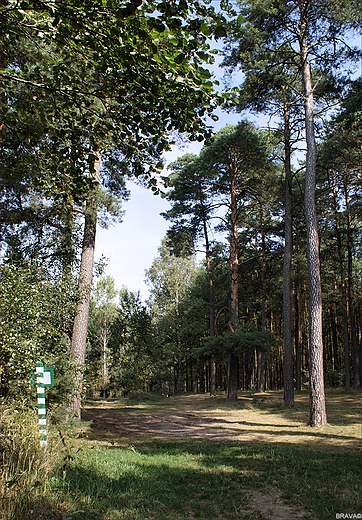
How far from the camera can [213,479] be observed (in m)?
5.09

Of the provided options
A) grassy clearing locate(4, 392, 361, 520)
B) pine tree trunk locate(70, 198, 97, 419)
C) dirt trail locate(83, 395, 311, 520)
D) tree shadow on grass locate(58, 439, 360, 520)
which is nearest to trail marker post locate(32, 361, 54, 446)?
grassy clearing locate(4, 392, 361, 520)

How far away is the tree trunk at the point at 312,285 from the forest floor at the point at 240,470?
2.07 feet

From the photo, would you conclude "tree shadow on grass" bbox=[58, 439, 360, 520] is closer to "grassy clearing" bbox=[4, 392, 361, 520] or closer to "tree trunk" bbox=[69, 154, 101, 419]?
"grassy clearing" bbox=[4, 392, 361, 520]

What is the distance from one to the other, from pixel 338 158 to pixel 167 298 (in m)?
22.1

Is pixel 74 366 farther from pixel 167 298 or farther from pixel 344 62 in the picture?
pixel 167 298

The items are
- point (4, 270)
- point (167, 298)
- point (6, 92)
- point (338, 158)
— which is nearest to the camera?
point (6, 92)

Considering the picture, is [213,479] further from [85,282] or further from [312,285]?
[85,282]

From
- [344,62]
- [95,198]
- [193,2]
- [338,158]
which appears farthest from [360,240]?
[193,2]

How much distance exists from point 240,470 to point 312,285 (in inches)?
233

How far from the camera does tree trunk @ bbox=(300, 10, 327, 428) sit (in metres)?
9.71

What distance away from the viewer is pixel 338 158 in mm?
15586

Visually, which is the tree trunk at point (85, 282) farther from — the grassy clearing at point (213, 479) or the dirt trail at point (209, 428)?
the grassy clearing at point (213, 479)

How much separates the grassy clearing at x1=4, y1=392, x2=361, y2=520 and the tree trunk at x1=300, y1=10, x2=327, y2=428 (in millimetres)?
851

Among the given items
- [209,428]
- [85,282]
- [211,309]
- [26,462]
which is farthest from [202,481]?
[211,309]
